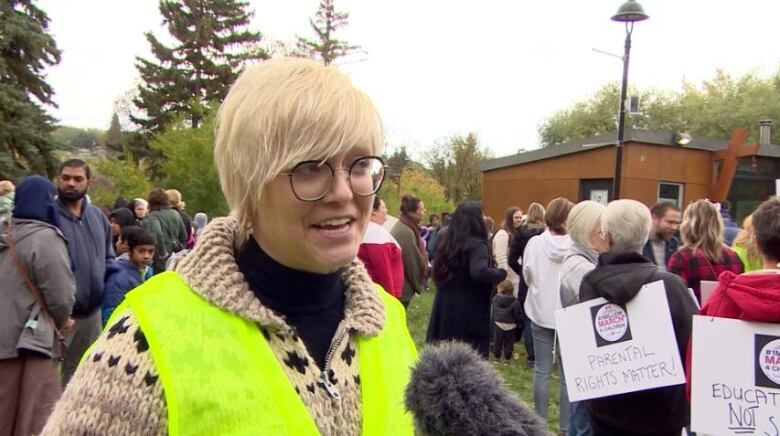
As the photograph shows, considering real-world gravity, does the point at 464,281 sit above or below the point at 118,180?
below

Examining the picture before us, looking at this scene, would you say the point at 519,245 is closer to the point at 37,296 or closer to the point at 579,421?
the point at 579,421

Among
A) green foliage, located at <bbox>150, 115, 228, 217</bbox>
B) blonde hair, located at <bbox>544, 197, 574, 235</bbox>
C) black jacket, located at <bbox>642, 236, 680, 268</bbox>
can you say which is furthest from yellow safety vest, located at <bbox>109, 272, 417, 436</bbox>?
green foliage, located at <bbox>150, 115, 228, 217</bbox>

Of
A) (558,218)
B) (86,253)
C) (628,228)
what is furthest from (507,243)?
(86,253)

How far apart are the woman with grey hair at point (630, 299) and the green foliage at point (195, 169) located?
A: 1620 cm

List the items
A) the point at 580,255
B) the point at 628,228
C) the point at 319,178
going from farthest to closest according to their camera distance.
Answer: the point at 580,255, the point at 628,228, the point at 319,178

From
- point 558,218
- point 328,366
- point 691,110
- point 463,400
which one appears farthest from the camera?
point 691,110

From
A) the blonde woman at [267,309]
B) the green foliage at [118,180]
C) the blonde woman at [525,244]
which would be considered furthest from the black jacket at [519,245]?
the green foliage at [118,180]

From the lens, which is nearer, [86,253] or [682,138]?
[86,253]

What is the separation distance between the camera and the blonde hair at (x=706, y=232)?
469 centimetres

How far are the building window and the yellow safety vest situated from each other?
58.1 ft

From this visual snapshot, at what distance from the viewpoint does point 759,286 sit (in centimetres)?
282

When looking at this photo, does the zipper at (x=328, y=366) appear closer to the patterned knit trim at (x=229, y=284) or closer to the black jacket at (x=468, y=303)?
the patterned knit trim at (x=229, y=284)

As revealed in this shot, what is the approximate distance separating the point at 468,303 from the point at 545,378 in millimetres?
935

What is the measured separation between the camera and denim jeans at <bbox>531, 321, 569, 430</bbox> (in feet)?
17.6
